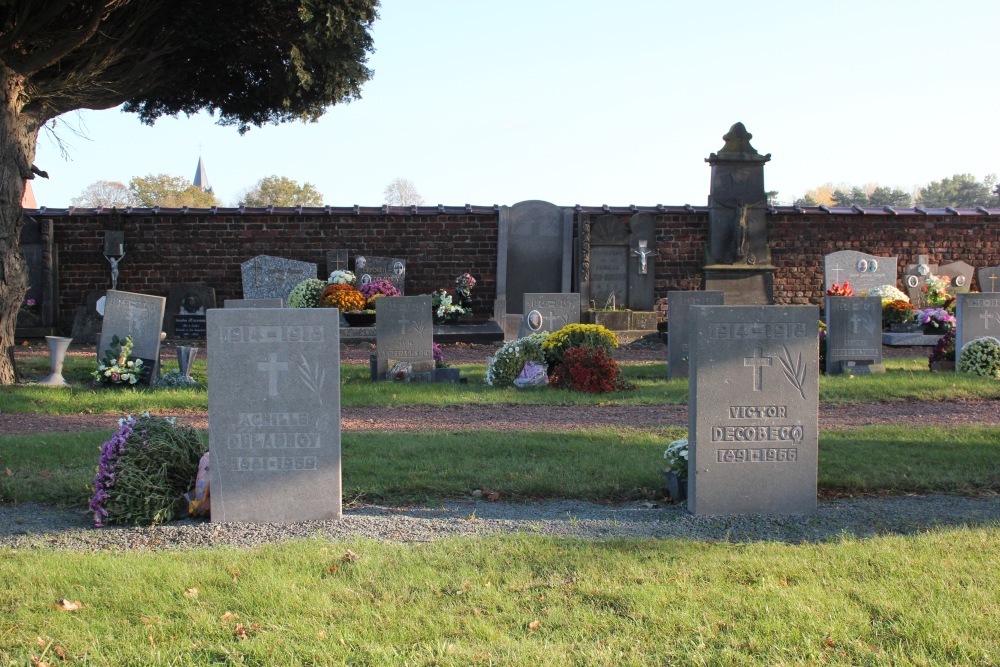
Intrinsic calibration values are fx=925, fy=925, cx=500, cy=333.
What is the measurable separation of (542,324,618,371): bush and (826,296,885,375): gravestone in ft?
11.5

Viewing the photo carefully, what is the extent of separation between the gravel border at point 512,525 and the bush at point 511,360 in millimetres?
6001

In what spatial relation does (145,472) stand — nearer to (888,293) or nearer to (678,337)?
(678,337)

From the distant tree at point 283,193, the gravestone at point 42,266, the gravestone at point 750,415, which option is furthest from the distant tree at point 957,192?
the gravestone at point 750,415

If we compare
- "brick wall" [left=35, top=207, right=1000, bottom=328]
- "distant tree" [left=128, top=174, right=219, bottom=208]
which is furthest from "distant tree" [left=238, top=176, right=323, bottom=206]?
"brick wall" [left=35, top=207, right=1000, bottom=328]

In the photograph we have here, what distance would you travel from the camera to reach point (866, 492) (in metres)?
6.29

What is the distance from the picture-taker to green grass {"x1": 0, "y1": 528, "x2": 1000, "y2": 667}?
3.50m

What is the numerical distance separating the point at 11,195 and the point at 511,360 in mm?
6701

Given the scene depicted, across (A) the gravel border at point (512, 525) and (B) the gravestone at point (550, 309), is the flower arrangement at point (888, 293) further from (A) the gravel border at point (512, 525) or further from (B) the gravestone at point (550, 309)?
(A) the gravel border at point (512, 525)

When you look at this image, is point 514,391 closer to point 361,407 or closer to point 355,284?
point 361,407

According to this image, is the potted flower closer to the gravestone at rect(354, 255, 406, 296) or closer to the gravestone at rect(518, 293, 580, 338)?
the gravestone at rect(518, 293, 580, 338)

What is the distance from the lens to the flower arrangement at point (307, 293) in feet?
62.7

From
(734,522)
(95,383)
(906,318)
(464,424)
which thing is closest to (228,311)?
(734,522)

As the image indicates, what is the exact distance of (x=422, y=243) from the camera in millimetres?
21266

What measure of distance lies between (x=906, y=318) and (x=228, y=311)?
52.8ft
